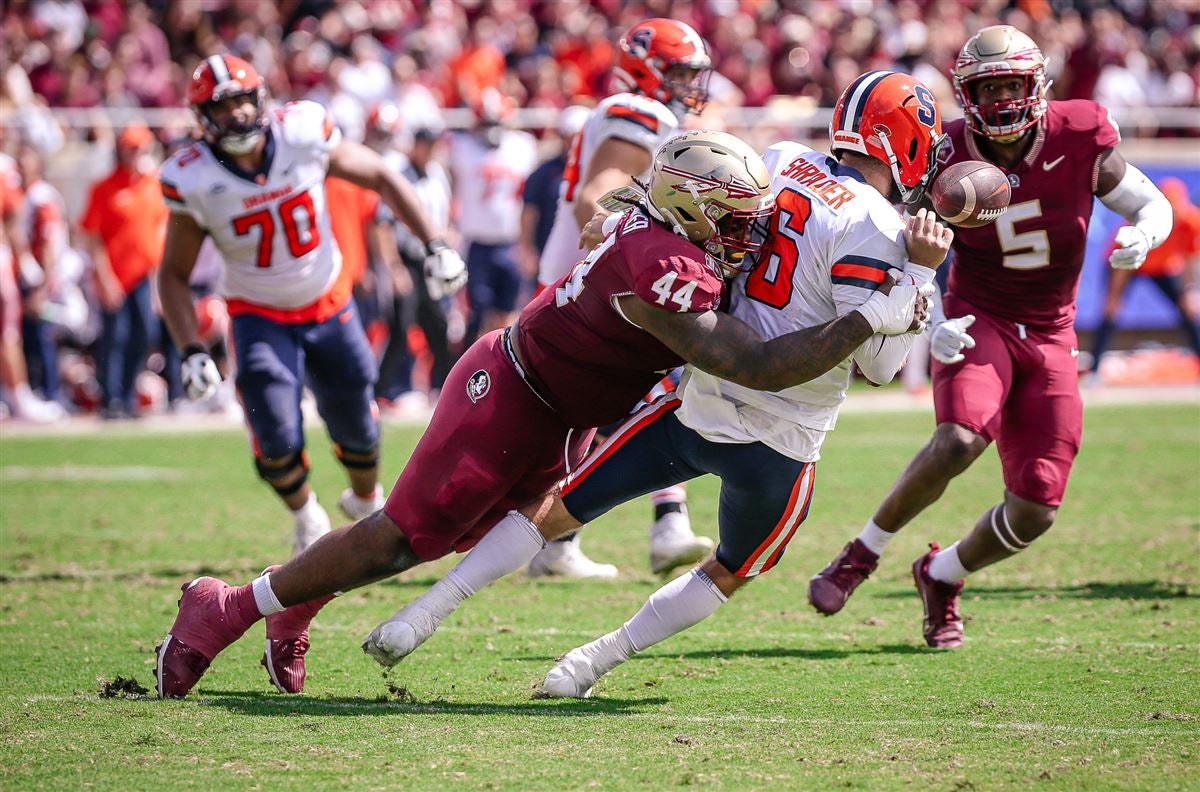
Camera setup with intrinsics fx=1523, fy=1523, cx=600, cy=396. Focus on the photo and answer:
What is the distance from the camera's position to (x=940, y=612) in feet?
17.1

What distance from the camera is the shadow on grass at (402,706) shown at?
13.9 feet

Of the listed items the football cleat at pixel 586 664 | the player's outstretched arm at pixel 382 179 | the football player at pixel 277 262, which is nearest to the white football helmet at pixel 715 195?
the football cleat at pixel 586 664

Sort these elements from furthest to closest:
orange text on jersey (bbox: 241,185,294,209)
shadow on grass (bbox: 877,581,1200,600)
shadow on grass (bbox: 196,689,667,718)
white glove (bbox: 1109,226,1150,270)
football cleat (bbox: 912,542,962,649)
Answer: orange text on jersey (bbox: 241,185,294,209)
shadow on grass (bbox: 877,581,1200,600)
football cleat (bbox: 912,542,962,649)
white glove (bbox: 1109,226,1150,270)
shadow on grass (bbox: 196,689,667,718)

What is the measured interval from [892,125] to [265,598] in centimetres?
222

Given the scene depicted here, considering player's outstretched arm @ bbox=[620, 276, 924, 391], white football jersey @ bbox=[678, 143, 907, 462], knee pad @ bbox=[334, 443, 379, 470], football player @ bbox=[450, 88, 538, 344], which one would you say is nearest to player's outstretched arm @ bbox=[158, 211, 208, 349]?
knee pad @ bbox=[334, 443, 379, 470]

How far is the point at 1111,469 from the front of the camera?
9.16 metres

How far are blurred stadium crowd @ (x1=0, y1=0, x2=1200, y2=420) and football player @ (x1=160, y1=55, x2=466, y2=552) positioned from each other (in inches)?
155

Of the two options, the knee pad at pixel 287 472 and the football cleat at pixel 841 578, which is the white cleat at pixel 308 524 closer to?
the knee pad at pixel 287 472

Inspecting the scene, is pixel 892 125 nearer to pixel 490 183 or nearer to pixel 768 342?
pixel 768 342

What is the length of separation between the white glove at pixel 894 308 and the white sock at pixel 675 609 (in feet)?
3.08

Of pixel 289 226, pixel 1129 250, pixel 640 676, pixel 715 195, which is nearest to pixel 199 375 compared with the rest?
pixel 289 226

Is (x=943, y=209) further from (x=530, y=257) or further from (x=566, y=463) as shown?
(x=530, y=257)

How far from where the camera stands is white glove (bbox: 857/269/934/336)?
386cm

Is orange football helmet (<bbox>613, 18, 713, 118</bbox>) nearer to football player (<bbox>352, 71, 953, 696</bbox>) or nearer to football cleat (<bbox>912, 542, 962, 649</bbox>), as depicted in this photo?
football player (<bbox>352, 71, 953, 696</bbox>)
